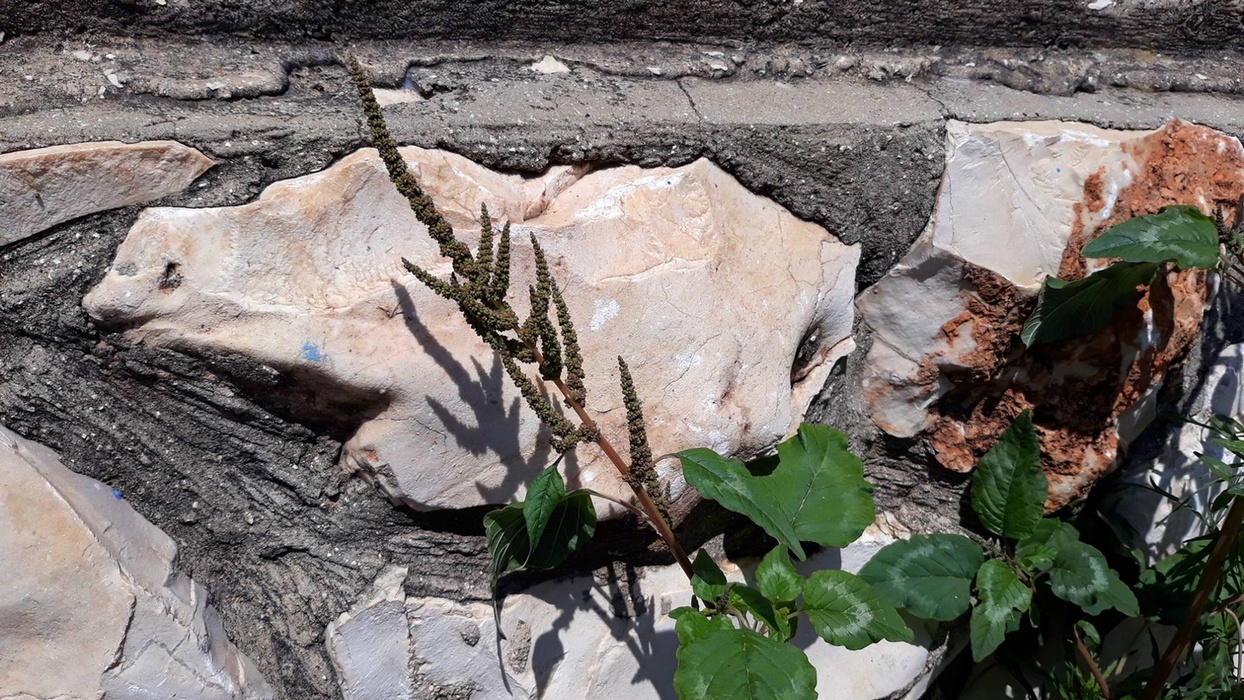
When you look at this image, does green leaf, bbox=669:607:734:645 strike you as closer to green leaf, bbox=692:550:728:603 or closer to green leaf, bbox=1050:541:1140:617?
green leaf, bbox=692:550:728:603

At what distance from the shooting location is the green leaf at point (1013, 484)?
156cm

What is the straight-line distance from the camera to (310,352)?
121 centimetres

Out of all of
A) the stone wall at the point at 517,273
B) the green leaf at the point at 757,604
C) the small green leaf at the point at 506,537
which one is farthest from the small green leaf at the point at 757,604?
the small green leaf at the point at 506,537

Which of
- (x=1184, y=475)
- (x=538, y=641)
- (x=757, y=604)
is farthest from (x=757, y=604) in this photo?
(x=1184, y=475)

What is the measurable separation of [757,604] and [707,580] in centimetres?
8

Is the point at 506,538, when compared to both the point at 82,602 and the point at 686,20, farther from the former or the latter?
the point at 686,20

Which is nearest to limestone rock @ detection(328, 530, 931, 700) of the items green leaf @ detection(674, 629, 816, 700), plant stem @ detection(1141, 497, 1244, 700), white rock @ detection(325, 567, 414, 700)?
white rock @ detection(325, 567, 414, 700)

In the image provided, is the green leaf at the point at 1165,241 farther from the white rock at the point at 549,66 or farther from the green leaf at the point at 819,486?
A: the white rock at the point at 549,66

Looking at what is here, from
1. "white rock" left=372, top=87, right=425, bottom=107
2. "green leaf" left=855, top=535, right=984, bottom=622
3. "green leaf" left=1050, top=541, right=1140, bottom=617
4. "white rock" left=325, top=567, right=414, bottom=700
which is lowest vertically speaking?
"white rock" left=325, top=567, right=414, bottom=700

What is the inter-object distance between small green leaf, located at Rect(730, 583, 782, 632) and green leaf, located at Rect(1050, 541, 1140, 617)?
1.72 feet

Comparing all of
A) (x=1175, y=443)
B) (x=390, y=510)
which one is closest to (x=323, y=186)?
(x=390, y=510)

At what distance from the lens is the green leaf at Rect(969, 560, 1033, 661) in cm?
Answer: 142

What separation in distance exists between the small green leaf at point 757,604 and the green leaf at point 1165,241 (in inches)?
26.6

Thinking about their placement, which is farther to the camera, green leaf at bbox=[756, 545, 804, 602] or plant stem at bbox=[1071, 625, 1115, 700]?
plant stem at bbox=[1071, 625, 1115, 700]
